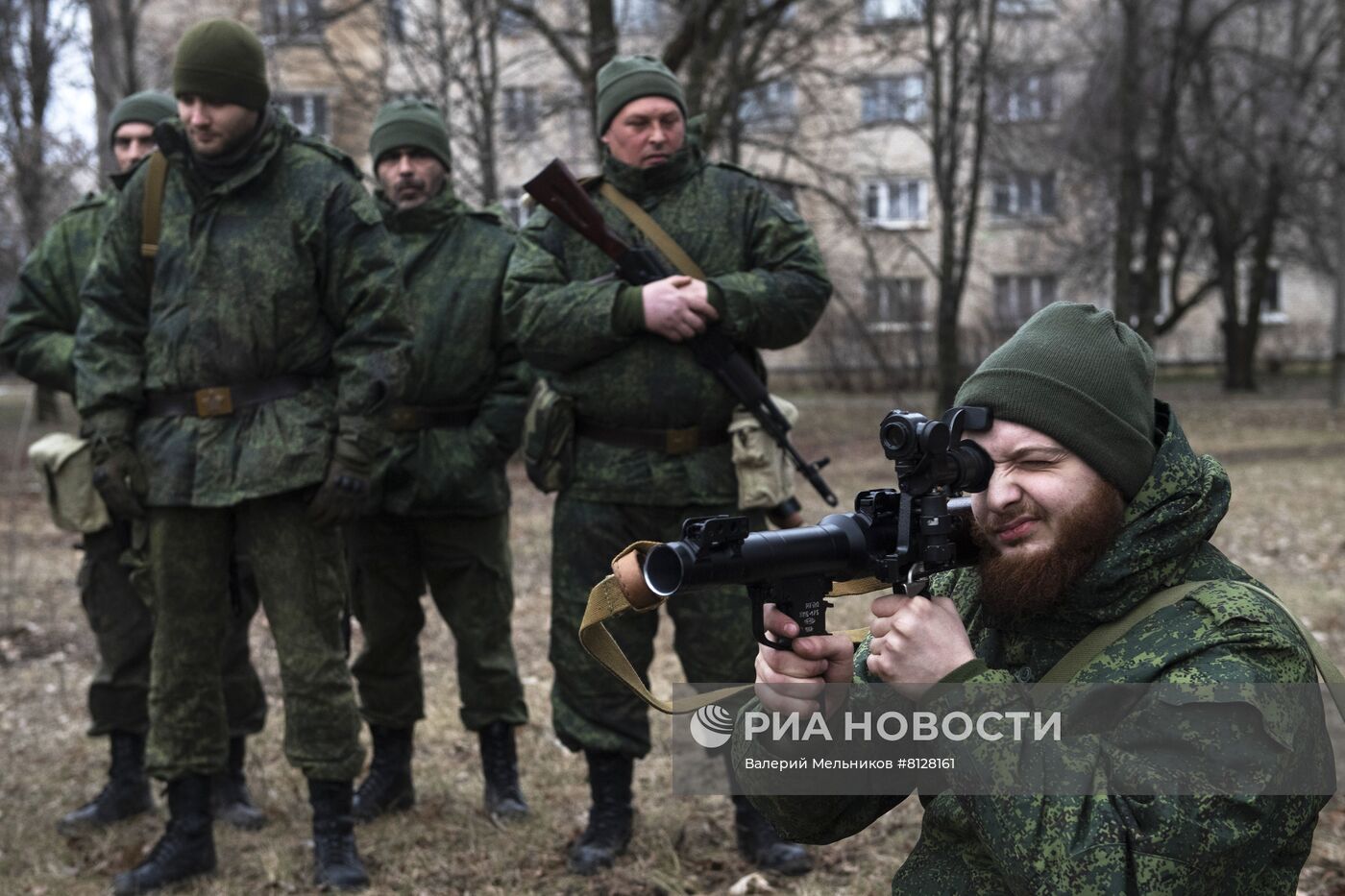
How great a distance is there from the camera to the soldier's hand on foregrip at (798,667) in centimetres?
225

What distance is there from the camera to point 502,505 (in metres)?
5.43

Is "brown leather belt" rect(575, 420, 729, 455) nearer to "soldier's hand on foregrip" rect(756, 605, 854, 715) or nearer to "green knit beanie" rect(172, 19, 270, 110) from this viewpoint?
"green knit beanie" rect(172, 19, 270, 110)

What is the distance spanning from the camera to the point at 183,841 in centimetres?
453

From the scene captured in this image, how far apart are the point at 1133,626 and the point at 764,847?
2485mm

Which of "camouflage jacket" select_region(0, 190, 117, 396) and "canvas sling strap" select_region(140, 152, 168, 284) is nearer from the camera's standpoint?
"canvas sling strap" select_region(140, 152, 168, 284)

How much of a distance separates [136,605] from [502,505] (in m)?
1.36

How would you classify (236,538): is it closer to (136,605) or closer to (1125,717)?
(136,605)

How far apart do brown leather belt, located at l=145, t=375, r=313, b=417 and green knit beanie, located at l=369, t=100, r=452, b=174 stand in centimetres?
128

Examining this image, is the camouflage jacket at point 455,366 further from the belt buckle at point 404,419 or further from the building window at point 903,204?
the building window at point 903,204

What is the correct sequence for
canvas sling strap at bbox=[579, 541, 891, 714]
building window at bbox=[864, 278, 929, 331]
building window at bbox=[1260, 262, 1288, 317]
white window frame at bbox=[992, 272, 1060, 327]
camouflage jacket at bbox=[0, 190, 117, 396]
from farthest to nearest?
building window at bbox=[1260, 262, 1288, 317]
white window frame at bbox=[992, 272, 1060, 327]
building window at bbox=[864, 278, 929, 331]
camouflage jacket at bbox=[0, 190, 117, 396]
canvas sling strap at bbox=[579, 541, 891, 714]

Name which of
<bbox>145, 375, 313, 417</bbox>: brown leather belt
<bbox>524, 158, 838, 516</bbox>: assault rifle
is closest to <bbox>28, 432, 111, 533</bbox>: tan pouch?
<bbox>145, 375, 313, 417</bbox>: brown leather belt

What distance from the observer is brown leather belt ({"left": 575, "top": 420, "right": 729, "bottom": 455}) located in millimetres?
4680

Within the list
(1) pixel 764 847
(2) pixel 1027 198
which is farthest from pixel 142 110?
(2) pixel 1027 198

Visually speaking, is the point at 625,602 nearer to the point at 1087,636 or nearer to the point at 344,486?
the point at 1087,636
